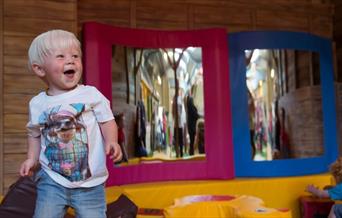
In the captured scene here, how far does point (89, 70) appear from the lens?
392cm

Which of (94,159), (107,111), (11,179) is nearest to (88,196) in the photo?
(94,159)

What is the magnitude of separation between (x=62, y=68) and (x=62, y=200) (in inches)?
19.1

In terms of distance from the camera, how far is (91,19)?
4.43 metres

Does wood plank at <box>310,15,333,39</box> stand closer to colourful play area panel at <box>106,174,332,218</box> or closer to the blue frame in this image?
the blue frame

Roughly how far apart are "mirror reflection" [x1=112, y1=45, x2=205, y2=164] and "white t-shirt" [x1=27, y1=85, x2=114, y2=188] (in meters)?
2.36

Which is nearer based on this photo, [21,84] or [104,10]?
[21,84]

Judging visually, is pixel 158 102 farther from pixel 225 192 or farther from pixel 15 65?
pixel 15 65

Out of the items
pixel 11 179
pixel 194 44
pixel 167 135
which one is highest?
pixel 194 44

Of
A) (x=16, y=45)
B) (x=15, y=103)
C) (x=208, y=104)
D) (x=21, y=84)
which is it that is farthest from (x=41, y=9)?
(x=208, y=104)

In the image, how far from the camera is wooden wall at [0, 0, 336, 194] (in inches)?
137

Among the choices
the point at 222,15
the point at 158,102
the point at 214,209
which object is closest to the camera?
the point at 214,209

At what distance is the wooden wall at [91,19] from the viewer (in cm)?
349

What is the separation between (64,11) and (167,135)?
1.47m

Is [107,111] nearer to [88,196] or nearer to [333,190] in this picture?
[88,196]
